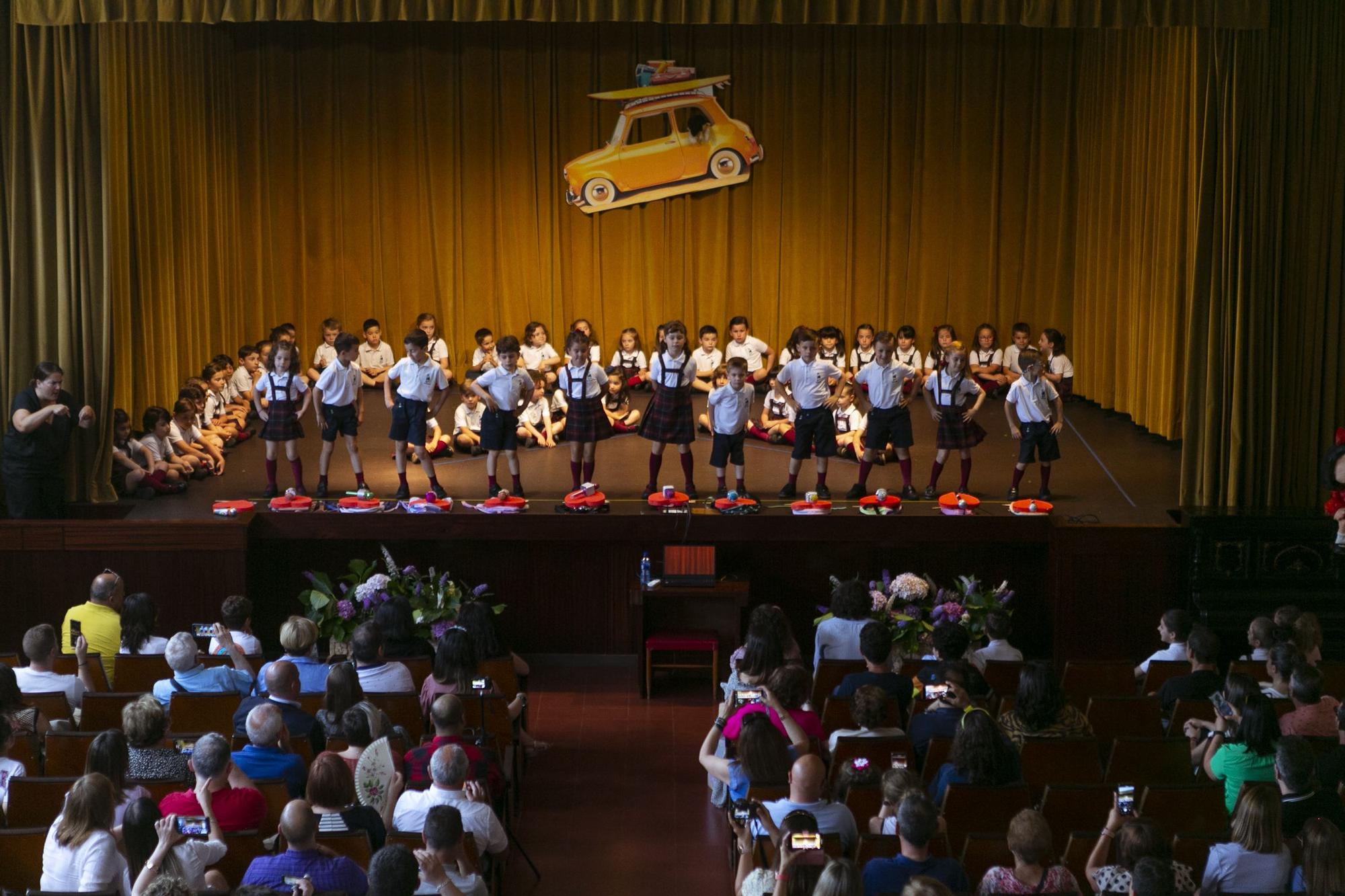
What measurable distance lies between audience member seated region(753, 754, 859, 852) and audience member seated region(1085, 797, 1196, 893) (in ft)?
2.48

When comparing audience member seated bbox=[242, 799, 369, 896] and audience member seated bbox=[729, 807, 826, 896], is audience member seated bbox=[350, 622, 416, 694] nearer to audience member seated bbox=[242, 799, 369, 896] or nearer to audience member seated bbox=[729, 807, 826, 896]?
audience member seated bbox=[242, 799, 369, 896]

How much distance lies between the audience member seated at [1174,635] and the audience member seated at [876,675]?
135 centimetres

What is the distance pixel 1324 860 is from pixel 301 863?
9.69 ft

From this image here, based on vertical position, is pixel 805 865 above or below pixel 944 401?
below

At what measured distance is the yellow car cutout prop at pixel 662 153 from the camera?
48.9 feet

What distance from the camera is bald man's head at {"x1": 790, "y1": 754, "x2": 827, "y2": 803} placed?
4949 millimetres

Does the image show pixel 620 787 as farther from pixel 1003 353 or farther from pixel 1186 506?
pixel 1003 353

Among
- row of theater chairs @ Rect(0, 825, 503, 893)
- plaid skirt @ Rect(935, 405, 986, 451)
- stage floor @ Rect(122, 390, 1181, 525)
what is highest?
plaid skirt @ Rect(935, 405, 986, 451)

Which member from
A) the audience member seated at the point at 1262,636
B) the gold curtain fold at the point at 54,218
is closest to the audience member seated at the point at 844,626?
the audience member seated at the point at 1262,636

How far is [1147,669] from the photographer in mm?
7199

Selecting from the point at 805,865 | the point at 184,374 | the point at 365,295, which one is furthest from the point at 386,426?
the point at 805,865

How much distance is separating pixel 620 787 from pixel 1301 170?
5685mm

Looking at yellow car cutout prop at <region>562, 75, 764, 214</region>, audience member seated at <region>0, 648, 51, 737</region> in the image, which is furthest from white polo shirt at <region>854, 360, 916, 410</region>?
audience member seated at <region>0, 648, 51, 737</region>

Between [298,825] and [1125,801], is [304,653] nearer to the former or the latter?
[298,825]
